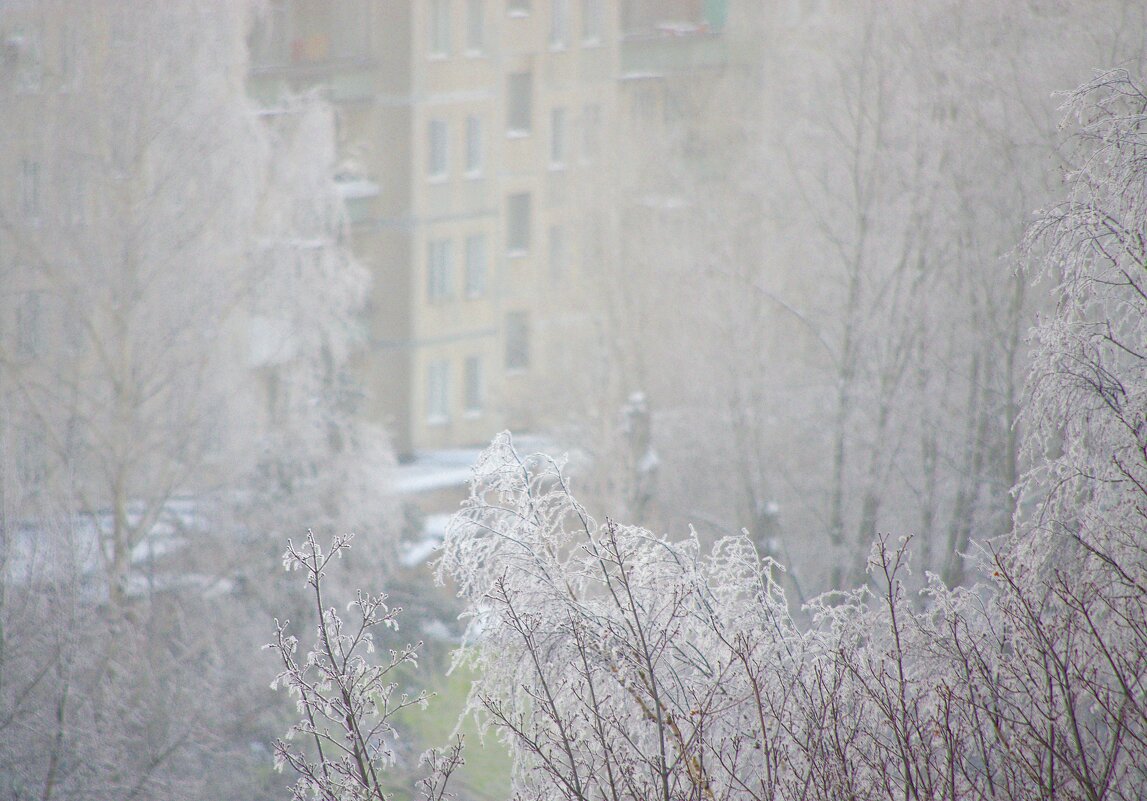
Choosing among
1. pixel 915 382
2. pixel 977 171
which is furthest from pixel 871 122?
pixel 915 382

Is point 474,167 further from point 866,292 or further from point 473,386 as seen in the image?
point 866,292

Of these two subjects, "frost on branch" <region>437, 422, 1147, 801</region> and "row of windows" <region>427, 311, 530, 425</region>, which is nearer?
"frost on branch" <region>437, 422, 1147, 801</region>

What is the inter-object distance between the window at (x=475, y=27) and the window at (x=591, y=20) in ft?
11.2

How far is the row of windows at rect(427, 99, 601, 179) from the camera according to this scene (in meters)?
33.0

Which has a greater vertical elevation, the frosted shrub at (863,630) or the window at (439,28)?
the window at (439,28)

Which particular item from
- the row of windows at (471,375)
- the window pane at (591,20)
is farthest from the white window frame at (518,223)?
the window pane at (591,20)

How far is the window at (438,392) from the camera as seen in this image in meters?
32.9

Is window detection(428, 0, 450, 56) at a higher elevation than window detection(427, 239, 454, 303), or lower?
higher

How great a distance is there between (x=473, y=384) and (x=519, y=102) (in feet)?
24.2

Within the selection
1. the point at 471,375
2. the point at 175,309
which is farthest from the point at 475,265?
the point at 175,309

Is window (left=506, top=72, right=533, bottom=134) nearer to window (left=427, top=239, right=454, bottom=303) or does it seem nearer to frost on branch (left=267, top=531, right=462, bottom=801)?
window (left=427, top=239, right=454, bottom=303)

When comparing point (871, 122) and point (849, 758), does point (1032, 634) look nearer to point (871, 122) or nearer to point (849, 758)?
point (849, 758)

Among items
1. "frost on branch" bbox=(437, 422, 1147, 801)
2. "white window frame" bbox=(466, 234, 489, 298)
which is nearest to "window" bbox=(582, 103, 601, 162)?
"white window frame" bbox=(466, 234, 489, 298)

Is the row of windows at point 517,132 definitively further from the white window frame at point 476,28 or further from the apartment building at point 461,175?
the white window frame at point 476,28
